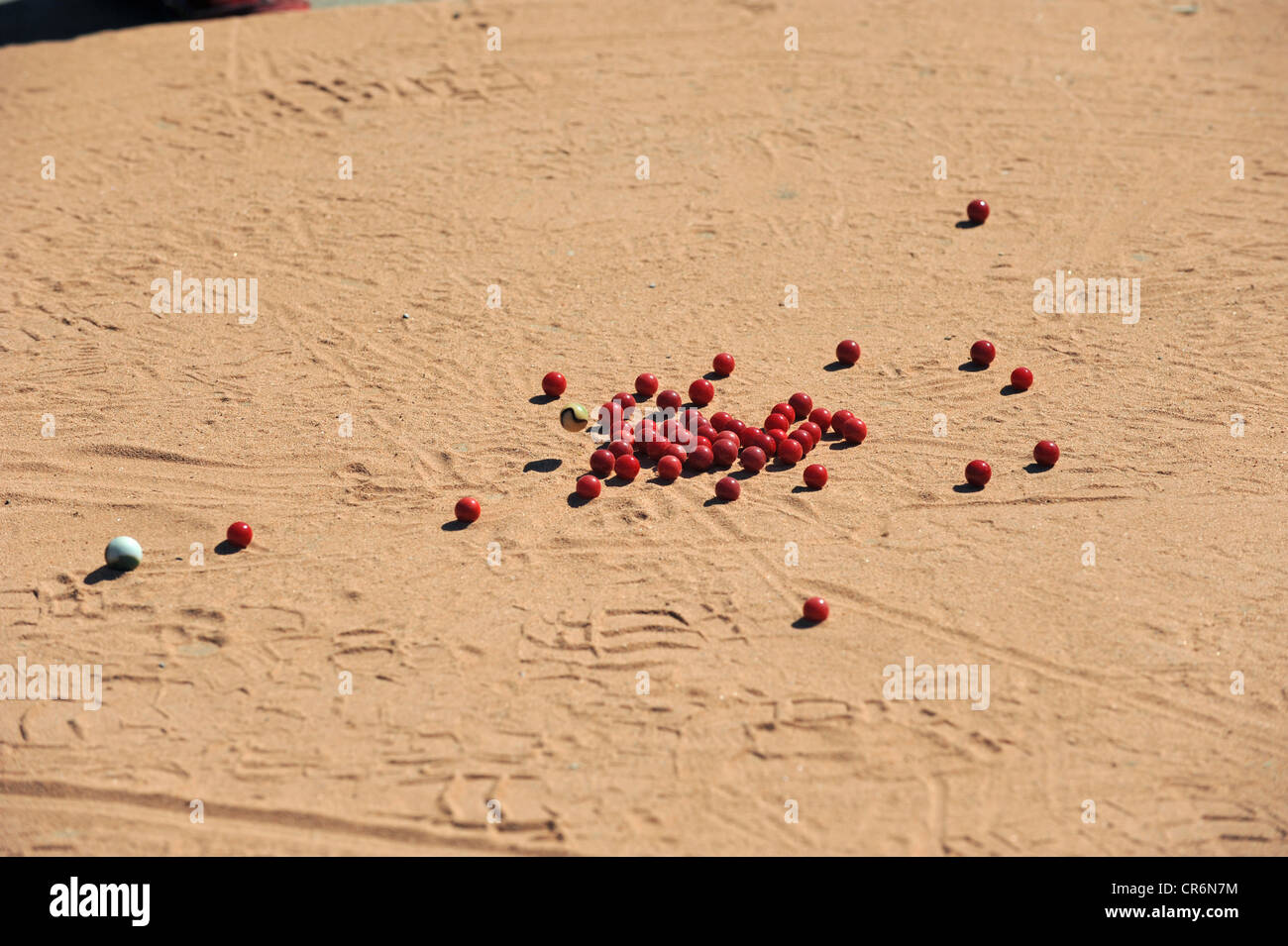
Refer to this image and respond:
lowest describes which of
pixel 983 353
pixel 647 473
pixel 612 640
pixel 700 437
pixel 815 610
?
pixel 612 640

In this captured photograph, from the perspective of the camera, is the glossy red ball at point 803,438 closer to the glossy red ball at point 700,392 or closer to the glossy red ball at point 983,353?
the glossy red ball at point 700,392

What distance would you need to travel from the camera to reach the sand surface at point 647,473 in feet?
19.8

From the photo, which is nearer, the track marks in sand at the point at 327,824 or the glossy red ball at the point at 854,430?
the track marks in sand at the point at 327,824

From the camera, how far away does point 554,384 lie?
9.13m

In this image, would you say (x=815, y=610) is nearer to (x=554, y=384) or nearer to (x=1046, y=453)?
(x=1046, y=453)

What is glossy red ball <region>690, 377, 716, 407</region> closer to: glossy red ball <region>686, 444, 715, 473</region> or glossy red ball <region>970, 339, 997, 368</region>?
glossy red ball <region>686, 444, 715, 473</region>

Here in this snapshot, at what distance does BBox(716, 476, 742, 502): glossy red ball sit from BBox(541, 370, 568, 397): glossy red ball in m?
1.75

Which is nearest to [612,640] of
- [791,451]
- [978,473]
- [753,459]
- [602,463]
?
[602,463]

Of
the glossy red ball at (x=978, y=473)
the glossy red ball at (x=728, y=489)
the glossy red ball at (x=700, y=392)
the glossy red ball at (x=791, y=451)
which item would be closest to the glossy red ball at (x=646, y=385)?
the glossy red ball at (x=700, y=392)

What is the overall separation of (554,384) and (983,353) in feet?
11.2

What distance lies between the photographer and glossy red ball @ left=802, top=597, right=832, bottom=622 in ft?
22.7

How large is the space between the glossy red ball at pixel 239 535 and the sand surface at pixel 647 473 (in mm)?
128
